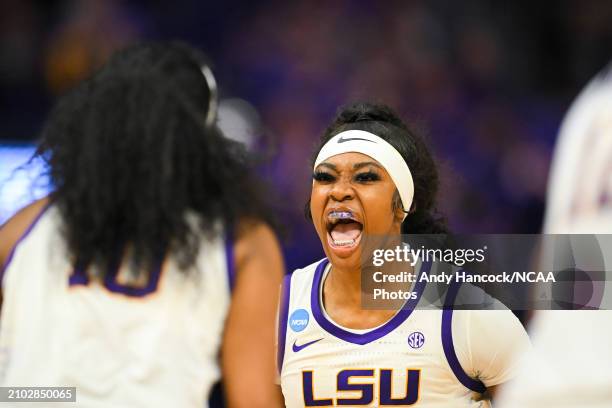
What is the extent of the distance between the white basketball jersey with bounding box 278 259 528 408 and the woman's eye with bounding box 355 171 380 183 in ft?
1.07

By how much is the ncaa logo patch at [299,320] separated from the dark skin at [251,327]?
0.36m

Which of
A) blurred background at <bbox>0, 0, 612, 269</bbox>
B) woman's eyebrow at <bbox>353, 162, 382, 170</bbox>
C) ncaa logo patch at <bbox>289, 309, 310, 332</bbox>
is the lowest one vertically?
ncaa logo patch at <bbox>289, 309, 310, 332</bbox>

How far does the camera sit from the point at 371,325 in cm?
237

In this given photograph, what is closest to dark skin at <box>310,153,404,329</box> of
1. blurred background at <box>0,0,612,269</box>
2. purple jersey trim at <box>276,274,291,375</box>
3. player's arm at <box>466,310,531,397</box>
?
purple jersey trim at <box>276,274,291,375</box>

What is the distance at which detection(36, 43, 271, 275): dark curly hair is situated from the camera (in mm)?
2031

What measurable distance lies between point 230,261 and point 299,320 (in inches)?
17.6

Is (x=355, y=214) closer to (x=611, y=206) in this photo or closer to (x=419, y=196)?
(x=419, y=196)

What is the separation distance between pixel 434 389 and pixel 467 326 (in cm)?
17

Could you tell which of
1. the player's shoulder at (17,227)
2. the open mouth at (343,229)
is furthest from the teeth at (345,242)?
the player's shoulder at (17,227)

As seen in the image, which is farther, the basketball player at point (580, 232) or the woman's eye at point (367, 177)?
the woman's eye at point (367, 177)

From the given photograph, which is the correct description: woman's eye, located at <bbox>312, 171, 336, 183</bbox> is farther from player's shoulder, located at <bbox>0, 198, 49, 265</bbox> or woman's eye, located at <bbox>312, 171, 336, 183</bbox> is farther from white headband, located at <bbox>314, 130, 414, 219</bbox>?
player's shoulder, located at <bbox>0, 198, 49, 265</bbox>

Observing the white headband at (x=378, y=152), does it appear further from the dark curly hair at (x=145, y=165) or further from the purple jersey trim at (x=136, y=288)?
the purple jersey trim at (x=136, y=288)

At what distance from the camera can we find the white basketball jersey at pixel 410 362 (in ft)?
7.57

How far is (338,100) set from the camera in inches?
197
